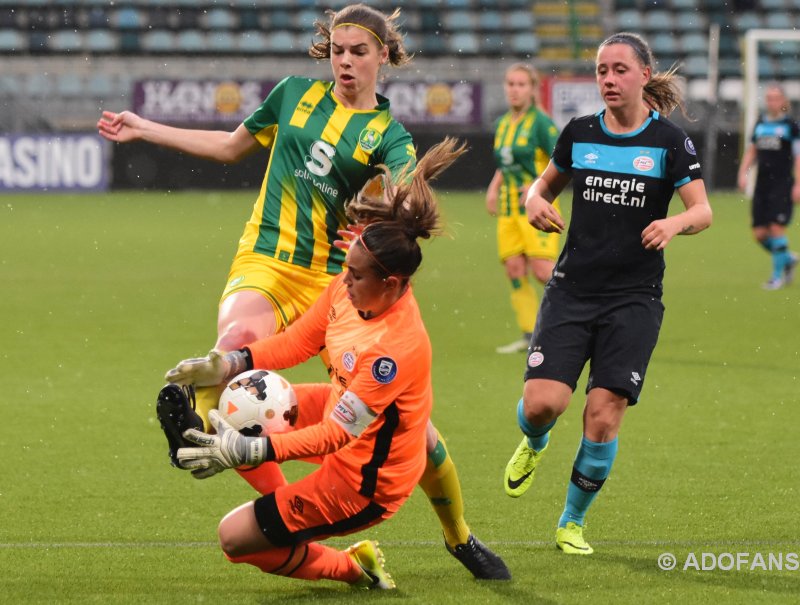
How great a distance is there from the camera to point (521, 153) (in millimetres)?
10828

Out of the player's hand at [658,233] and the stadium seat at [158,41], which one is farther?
the stadium seat at [158,41]

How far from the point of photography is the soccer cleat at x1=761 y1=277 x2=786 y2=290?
14.6 m

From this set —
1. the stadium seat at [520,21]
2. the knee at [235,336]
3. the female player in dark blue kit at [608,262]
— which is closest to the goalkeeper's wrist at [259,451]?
the knee at [235,336]

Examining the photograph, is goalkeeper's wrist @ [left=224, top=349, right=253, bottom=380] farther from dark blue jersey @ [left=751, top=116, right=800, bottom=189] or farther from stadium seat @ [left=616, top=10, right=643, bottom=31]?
stadium seat @ [left=616, top=10, right=643, bottom=31]

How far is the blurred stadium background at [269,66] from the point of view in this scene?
2702 cm

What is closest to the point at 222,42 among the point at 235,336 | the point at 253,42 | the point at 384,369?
the point at 253,42

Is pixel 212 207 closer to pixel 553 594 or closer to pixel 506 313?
pixel 506 313

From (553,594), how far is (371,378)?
3.56ft

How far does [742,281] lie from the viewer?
1527 centimetres

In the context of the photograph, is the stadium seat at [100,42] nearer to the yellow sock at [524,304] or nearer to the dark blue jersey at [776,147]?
the dark blue jersey at [776,147]

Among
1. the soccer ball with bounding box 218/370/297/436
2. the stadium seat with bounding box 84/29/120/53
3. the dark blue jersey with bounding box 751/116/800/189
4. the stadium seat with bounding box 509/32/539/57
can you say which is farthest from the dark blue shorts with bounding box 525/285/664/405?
the stadium seat with bounding box 509/32/539/57

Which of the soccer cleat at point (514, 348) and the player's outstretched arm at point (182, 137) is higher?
the player's outstretched arm at point (182, 137)

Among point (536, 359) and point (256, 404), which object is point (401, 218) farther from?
point (536, 359)

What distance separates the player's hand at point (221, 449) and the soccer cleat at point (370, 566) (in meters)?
0.82
